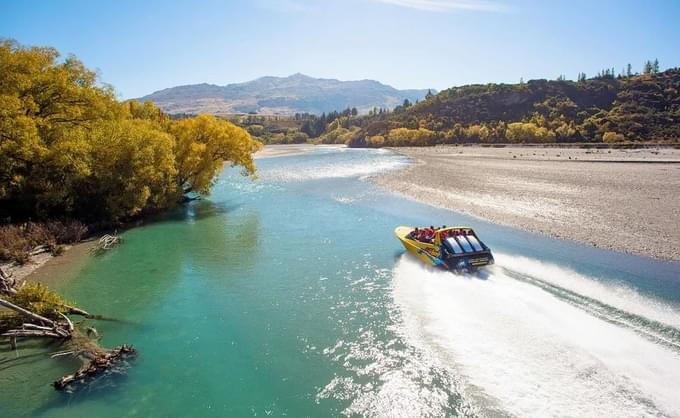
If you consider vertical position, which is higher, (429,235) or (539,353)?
(429,235)

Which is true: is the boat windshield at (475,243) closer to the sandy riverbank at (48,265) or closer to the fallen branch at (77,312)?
the fallen branch at (77,312)

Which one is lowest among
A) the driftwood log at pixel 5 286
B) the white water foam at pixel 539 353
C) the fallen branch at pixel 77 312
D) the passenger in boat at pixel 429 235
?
the white water foam at pixel 539 353

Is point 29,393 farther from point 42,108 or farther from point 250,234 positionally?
point 42,108

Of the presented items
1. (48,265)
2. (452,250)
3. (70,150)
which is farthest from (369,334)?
(70,150)

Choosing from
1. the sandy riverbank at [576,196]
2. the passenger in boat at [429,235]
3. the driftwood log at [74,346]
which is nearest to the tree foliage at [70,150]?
the driftwood log at [74,346]

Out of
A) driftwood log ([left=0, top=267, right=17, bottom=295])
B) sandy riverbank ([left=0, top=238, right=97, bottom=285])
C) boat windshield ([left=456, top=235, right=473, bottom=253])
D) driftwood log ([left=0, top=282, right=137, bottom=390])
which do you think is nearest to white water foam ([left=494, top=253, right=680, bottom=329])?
boat windshield ([left=456, top=235, right=473, bottom=253])

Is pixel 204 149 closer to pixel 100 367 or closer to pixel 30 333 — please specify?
pixel 30 333

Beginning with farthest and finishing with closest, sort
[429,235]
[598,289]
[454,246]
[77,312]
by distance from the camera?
[429,235]
[454,246]
[598,289]
[77,312]

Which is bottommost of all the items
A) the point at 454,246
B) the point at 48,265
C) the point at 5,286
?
the point at 48,265
